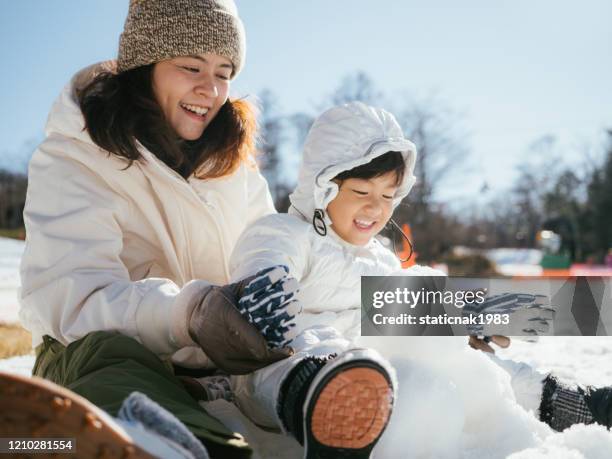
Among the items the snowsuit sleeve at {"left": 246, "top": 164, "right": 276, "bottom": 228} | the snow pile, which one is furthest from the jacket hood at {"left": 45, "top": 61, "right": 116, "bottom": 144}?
the snow pile

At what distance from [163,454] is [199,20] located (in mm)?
1393

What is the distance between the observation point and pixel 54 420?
771 millimetres

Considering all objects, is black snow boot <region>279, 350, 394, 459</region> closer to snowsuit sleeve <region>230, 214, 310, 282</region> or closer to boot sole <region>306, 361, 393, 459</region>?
boot sole <region>306, 361, 393, 459</region>

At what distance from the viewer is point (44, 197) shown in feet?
5.44

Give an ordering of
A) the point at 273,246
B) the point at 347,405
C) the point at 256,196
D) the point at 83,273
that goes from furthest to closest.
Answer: the point at 256,196 → the point at 273,246 → the point at 83,273 → the point at 347,405

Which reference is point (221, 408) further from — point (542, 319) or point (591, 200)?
point (591, 200)

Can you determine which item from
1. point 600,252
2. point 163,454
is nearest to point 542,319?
point 163,454

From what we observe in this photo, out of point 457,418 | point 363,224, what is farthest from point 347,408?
point 363,224

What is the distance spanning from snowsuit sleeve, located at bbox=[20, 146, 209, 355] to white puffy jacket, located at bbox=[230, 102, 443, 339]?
30 cm

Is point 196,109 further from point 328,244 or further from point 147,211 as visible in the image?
point 328,244

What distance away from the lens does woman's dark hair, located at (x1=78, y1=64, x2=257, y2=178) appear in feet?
5.66

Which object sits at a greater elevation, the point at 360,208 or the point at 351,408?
the point at 360,208

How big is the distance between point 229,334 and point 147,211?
2.41ft

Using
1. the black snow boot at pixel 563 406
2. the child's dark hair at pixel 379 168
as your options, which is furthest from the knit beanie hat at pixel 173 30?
the black snow boot at pixel 563 406
